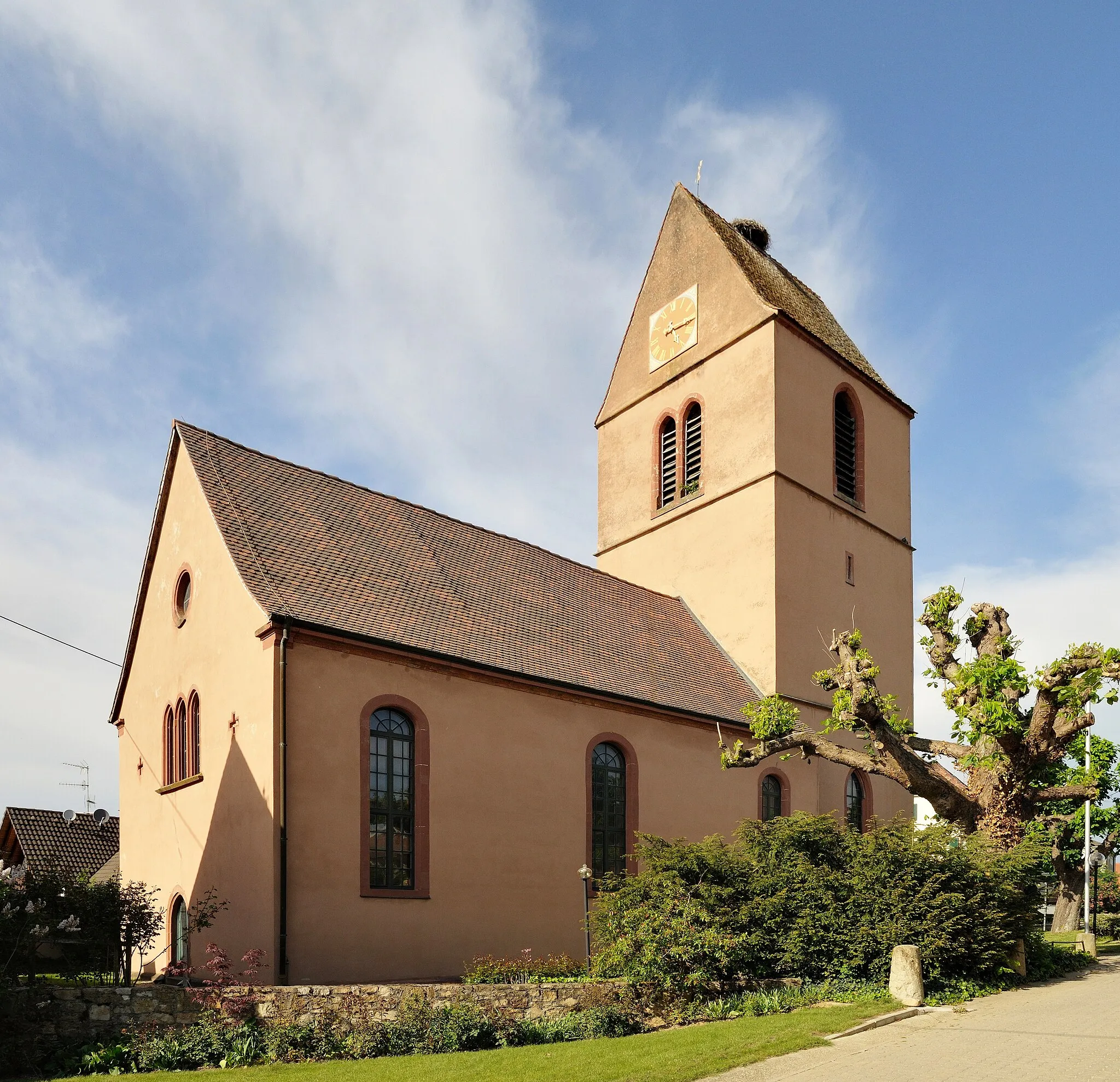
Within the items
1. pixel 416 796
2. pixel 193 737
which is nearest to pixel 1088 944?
pixel 416 796

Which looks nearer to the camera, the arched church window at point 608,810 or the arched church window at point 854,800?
the arched church window at point 608,810

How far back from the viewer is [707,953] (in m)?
14.8

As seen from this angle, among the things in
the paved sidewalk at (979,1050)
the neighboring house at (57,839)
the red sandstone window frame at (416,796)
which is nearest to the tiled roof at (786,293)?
the red sandstone window frame at (416,796)

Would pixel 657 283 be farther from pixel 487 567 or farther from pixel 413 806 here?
pixel 413 806

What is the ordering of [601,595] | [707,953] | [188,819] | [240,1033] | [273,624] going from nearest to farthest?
[240,1033] < [707,953] < [273,624] < [188,819] < [601,595]

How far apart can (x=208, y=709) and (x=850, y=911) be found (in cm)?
1119

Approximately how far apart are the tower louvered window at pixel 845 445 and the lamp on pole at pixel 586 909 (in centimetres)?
1411

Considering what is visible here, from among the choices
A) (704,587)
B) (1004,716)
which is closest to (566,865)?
(1004,716)

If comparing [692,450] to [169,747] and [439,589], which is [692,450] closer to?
[439,589]

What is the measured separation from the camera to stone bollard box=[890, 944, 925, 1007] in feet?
45.9

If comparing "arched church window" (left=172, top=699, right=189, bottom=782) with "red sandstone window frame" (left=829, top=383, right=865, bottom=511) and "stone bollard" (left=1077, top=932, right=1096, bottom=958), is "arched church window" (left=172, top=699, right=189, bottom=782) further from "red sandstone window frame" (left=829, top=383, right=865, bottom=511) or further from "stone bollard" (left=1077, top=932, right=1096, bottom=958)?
"stone bollard" (left=1077, top=932, right=1096, bottom=958)

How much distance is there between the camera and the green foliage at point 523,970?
1628 centimetres

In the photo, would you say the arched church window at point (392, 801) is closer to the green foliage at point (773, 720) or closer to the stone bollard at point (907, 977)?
the green foliage at point (773, 720)

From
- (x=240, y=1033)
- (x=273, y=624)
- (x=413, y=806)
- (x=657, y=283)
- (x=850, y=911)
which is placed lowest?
(x=240, y=1033)
